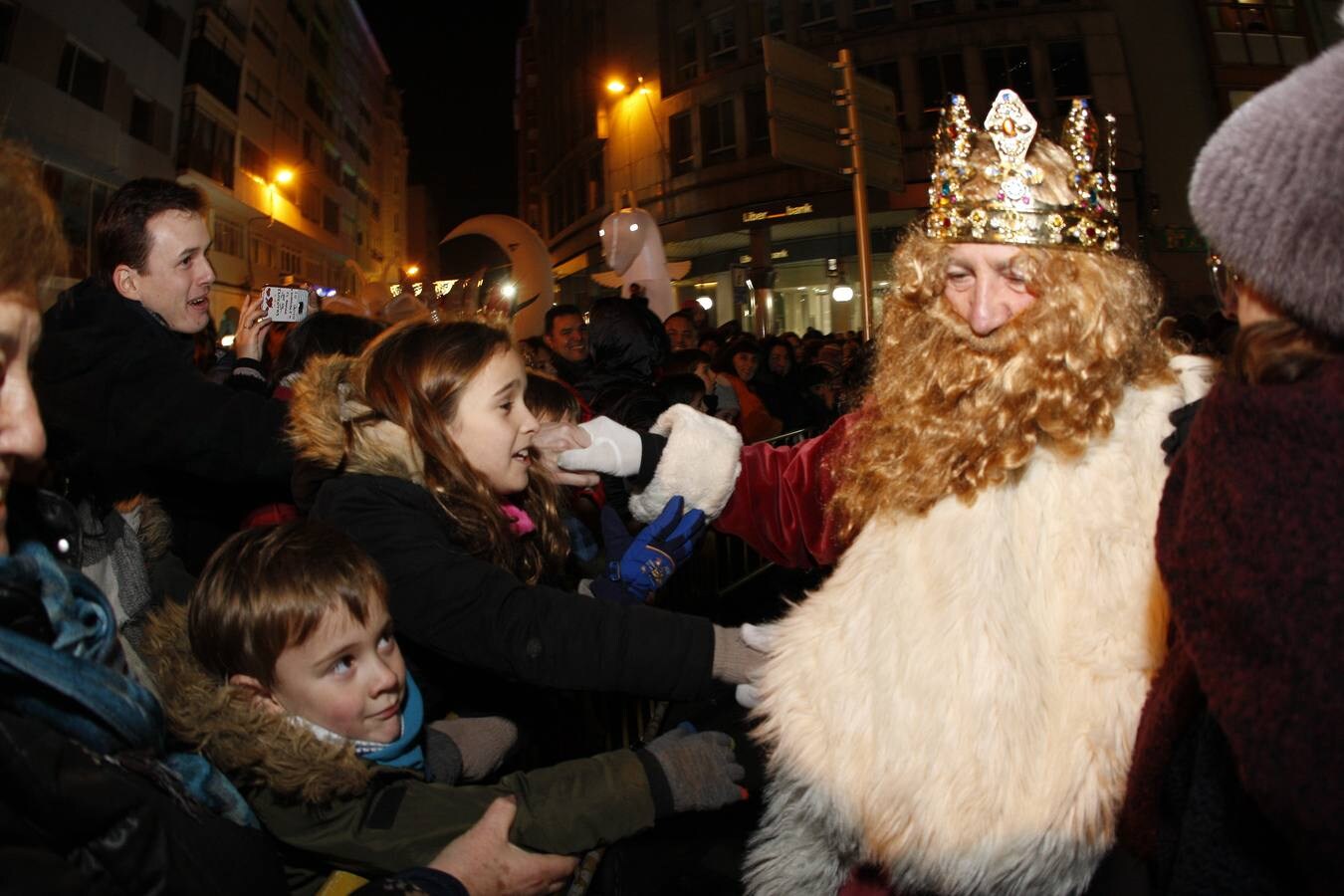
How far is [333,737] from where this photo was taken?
1713 millimetres

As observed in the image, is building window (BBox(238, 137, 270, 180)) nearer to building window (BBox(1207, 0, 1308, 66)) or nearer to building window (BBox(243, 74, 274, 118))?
building window (BBox(243, 74, 274, 118))

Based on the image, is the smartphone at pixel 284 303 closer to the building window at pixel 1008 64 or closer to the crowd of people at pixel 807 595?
the crowd of people at pixel 807 595

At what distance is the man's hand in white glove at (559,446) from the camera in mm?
2455

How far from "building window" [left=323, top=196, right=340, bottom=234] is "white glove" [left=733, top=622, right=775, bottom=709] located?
4752 cm

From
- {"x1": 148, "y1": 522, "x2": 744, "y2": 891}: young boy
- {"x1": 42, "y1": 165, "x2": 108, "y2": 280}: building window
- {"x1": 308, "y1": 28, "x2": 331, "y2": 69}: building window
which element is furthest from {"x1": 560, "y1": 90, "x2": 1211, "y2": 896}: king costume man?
{"x1": 308, "y1": 28, "x2": 331, "y2": 69}: building window

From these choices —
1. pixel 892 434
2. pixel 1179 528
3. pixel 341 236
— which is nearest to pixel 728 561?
pixel 892 434

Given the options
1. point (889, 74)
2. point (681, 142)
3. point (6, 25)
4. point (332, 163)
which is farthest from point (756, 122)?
point (332, 163)

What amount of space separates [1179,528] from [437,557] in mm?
1513

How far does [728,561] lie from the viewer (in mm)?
5812

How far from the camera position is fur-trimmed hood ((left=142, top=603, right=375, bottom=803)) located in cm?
156

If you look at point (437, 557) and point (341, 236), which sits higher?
point (341, 236)

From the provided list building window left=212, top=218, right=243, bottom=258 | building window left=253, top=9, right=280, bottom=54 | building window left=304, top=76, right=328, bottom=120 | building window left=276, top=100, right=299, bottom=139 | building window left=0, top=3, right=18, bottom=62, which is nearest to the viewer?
building window left=0, top=3, right=18, bottom=62

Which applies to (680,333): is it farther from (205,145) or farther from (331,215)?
(331,215)

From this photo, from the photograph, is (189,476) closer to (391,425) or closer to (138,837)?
(391,425)
